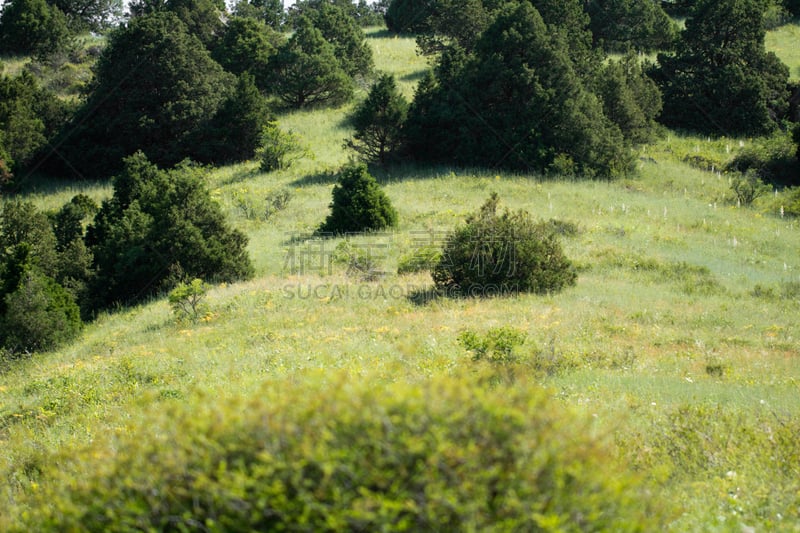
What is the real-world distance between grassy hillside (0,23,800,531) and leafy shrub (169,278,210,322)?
12.1 inches

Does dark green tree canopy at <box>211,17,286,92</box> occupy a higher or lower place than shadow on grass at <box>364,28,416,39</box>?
lower

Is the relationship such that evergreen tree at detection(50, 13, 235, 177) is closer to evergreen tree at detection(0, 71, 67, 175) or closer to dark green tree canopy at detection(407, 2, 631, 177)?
evergreen tree at detection(0, 71, 67, 175)

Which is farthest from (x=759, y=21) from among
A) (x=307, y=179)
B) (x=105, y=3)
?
(x=105, y=3)

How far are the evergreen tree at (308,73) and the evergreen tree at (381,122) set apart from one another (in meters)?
8.60

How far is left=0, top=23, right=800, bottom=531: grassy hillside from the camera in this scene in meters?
5.00

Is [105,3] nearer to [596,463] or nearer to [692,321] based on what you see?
[692,321]

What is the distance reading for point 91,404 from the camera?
27.0ft

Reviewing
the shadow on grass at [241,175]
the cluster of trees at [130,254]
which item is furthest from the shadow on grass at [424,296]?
the shadow on grass at [241,175]

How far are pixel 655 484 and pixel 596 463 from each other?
7.41 ft

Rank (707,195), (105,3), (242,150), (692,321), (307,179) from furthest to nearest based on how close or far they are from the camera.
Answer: (105,3)
(242,150)
(307,179)
(707,195)
(692,321)

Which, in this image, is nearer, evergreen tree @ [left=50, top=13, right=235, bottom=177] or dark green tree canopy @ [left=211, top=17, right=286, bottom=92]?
evergreen tree @ [left=50, top=13, right=235, bottom=177]

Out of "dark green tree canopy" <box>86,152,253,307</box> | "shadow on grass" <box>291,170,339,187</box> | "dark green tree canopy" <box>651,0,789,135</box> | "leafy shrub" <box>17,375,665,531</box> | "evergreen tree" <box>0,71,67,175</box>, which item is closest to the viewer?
"leafy shrub" <box>17,375,665,531</box>

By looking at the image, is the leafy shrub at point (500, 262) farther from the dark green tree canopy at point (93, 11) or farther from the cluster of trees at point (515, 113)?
the dark green tree canopy at point (93, 11)

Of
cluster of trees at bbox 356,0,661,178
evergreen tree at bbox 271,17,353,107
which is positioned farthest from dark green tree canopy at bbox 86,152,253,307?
evergreen tree at bbox 271,17,353,107
